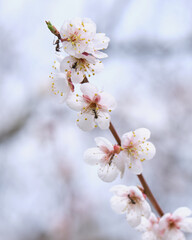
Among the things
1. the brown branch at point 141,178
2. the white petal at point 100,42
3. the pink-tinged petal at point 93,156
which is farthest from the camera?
the pink-tinged petal at point 93,156

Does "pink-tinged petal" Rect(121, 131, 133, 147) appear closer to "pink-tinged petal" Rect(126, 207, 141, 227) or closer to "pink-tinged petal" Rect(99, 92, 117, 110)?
"pink-tinged petal" Rect(99, 92, 117, 110)

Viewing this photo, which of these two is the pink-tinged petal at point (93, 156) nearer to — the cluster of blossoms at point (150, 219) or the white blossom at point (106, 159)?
the white blossom at point (106, 159)

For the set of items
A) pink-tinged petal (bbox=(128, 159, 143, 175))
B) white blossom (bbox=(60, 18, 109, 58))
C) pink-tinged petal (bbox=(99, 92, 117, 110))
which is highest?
white blossom (bbox=(60, 18, 109, 58))

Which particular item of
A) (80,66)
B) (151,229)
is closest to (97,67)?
(80,66)

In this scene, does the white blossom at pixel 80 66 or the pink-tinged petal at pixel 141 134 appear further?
the pink-tinged petal at pixel 141 134

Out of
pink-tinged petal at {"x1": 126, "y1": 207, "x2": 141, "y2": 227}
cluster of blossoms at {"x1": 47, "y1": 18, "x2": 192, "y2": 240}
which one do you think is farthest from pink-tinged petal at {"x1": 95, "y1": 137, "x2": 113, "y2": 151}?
pink-tinged petal at {"x1": 126, "y1": 207, "x2": 141, "y2": 227}

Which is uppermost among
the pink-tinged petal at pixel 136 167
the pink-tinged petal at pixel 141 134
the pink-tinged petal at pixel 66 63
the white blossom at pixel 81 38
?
the white blossom at pixel 81 38

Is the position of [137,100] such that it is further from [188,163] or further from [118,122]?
[188,163]

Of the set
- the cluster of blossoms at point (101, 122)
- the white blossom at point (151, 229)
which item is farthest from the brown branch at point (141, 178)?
the white blossom at point (151, 229)

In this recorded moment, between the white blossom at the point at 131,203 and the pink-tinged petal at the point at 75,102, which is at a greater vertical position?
the pink-tinged petal at the point at 75,102
